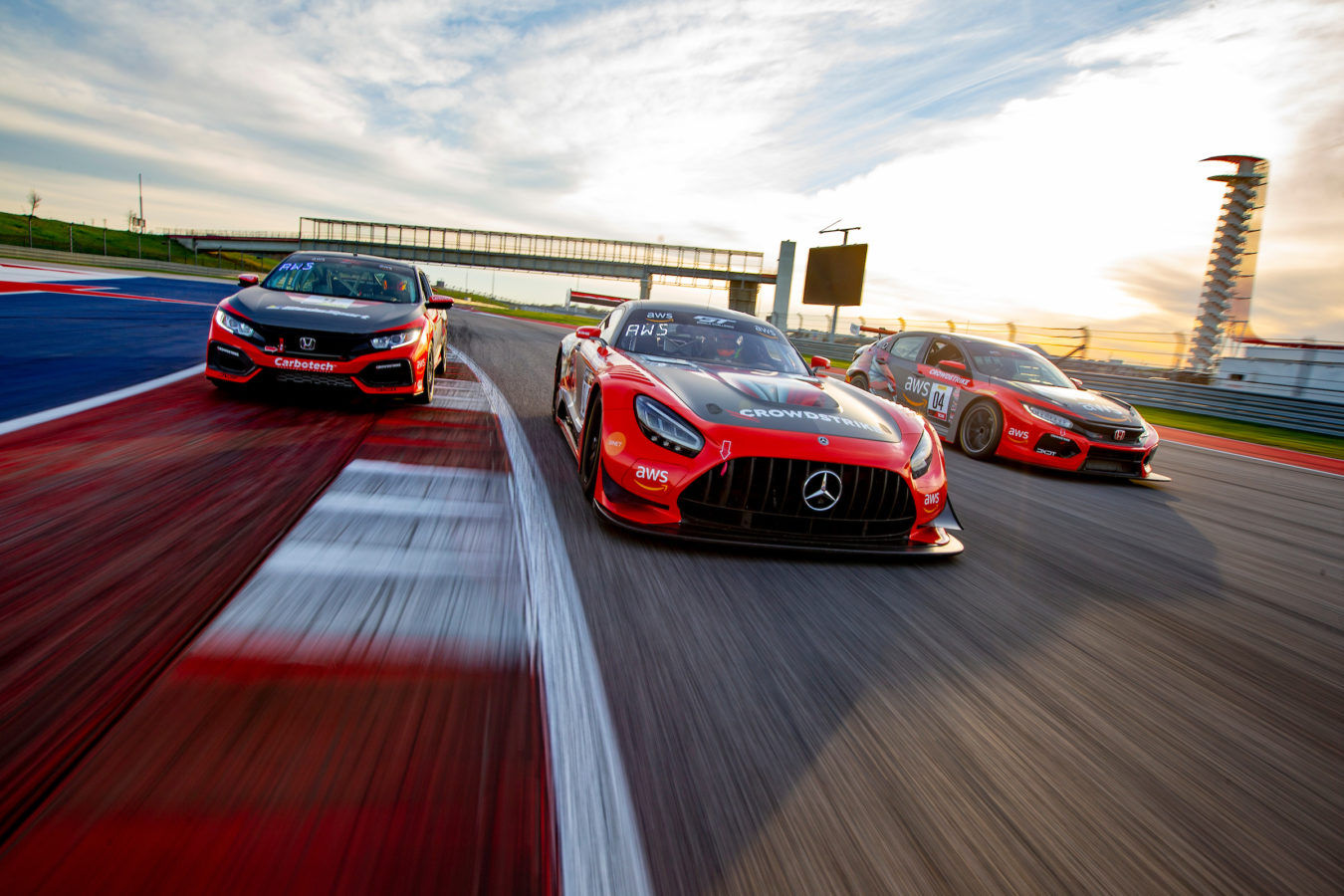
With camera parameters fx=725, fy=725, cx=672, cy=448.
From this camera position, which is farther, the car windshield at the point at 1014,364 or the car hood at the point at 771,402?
the car windshield at the point at 1014,364

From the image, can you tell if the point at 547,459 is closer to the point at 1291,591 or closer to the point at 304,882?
the point at 304,882

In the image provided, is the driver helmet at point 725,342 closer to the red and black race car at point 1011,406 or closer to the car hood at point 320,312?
the car hood at point 320,312

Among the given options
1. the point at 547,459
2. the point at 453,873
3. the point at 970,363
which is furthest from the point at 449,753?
the point at 970,363

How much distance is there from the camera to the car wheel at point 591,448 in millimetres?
3951

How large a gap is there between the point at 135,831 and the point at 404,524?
6.85 feet

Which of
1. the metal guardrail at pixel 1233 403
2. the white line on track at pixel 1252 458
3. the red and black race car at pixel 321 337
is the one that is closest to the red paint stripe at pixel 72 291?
the red and black race car at pixel 321 337

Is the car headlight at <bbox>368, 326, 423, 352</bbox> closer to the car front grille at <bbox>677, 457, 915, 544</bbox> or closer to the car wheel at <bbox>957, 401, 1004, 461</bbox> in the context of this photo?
the car front grille at <bbox>677, 457, 915, 544</bbox>

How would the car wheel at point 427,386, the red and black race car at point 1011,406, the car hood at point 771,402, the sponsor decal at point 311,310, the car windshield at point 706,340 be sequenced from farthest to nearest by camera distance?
the red and black race car at point 1011,406 < the car wheel at point 427,386 < the sponsor decal at point 311,310 < the car windshield at point 706,340 < the car hood at point 771,402

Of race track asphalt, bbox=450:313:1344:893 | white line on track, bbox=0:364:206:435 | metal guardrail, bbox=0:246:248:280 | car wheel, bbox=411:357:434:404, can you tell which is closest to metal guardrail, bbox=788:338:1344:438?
car wheel, bbox=411:357:434:404

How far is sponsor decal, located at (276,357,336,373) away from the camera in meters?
5.68

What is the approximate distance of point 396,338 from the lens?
617 centimetres

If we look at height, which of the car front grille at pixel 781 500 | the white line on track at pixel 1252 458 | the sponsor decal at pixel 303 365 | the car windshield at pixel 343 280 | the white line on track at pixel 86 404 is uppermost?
the car windshield at pixel 343 280

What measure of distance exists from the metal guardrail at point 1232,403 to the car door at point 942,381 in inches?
141

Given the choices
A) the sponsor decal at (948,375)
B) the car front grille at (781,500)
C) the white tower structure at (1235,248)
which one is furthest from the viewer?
the white tower structure at (1235,248)
